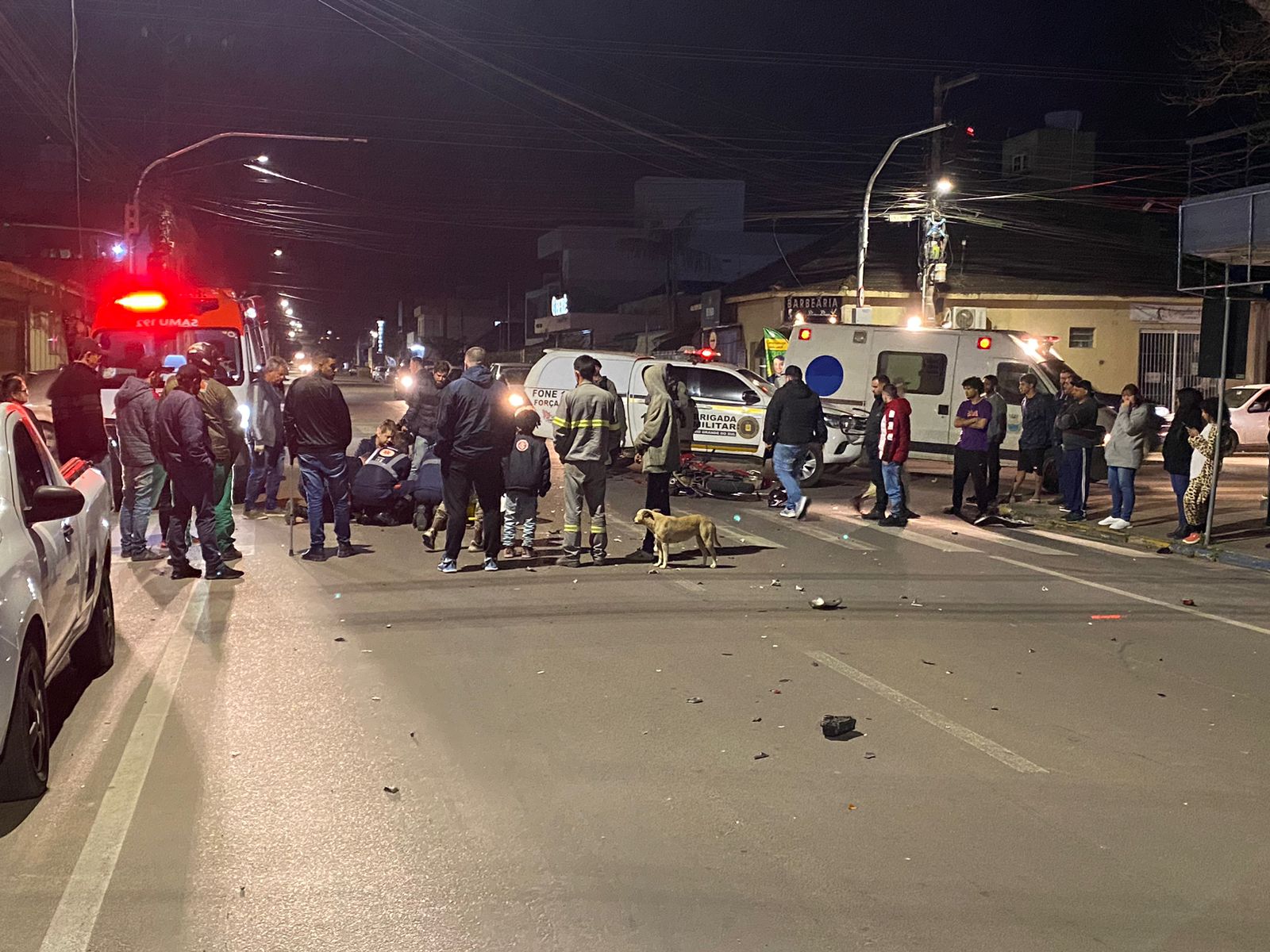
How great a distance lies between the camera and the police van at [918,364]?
66.9ft

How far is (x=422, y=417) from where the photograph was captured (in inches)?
518

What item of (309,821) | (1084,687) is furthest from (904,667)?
(309,821)

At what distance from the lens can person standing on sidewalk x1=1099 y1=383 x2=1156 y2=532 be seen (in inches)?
547

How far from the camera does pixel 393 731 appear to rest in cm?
611

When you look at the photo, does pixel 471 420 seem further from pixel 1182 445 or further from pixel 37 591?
pixel 1182 445

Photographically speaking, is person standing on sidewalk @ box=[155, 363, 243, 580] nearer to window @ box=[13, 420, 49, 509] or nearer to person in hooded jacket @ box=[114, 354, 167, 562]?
person in hooded jacket @ box=[114, 354, 167, 562]

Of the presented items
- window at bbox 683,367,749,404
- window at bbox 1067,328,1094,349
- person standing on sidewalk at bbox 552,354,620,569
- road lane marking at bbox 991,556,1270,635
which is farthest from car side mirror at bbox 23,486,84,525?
window at bbox 1067,328,1094,349

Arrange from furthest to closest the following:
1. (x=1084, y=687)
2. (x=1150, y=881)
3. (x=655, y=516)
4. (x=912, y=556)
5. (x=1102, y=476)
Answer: (x=1102, y=476), (x=912, y=556), (x=655, y=516), (x=1084, y=687), (x=1150, y=881)

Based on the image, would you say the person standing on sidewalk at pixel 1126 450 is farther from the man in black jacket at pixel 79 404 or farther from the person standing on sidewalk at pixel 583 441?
the man in black jacket at pixel 79 404

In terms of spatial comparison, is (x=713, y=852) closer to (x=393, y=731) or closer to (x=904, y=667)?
(x=393, y=731)

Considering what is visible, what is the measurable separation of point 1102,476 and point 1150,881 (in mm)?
15407

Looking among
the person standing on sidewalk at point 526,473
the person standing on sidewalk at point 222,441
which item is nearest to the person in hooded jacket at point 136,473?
the person standing on sidewalk at point 222,441

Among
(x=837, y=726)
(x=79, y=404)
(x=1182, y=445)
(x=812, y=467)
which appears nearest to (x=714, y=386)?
(x=812, y=467)

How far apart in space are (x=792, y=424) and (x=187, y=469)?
7014mm
